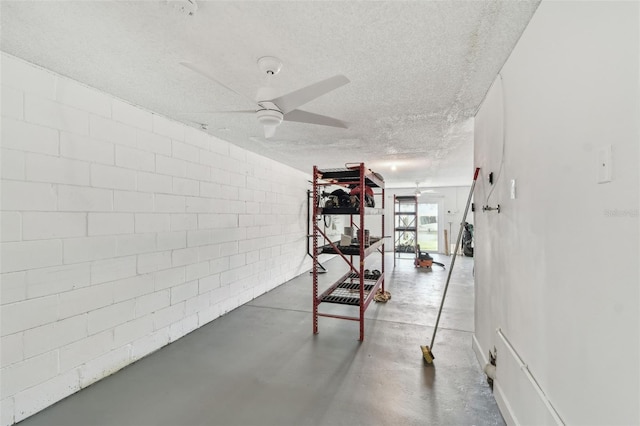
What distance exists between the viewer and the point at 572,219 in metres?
1.06

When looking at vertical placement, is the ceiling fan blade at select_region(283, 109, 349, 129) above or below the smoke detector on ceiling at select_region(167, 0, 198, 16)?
below

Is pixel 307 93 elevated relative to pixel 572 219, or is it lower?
elevated

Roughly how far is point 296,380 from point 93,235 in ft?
6.83

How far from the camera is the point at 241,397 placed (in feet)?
6.48

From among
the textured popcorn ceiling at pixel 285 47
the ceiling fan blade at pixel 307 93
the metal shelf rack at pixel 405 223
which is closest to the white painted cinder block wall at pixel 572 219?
the textured popcorn ceiling at pixel 285 47

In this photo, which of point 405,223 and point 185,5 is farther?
point 405,223

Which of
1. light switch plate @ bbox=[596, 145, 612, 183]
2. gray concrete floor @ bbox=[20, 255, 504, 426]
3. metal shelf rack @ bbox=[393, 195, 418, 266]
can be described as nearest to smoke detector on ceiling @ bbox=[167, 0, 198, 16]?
light switch plate @ bbox=[596, 145, 612, 183]

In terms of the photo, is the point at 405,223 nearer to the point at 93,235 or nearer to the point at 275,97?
the point at 275,97

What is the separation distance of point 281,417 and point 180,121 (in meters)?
2.99

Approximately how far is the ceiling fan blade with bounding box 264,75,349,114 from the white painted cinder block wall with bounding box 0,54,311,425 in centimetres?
172

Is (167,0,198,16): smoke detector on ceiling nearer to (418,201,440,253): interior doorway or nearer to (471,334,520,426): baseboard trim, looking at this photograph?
(471,334,520,426): baseboard trim

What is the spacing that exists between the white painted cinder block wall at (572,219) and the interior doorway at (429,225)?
803cm

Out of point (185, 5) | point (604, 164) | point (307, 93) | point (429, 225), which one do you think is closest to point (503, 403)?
point (604, 164)

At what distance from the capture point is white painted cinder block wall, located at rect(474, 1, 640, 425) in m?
0.80
